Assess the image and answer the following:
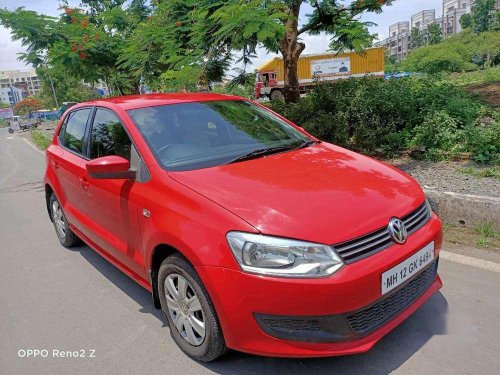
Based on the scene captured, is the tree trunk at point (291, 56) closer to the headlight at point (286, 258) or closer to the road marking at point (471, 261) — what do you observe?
the road marking at point (471, 261)

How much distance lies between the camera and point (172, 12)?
8.54 m

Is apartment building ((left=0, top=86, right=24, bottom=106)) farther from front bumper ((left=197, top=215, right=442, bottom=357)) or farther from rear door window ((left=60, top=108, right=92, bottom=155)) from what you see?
front bumper ((left=197, top=215, right=442, bottom=357))

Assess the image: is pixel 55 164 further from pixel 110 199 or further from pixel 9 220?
pixel 9 220

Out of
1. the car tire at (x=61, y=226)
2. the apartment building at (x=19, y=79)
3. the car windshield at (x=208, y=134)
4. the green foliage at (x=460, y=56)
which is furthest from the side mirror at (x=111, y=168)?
the apartment building at (x=19, y=79)

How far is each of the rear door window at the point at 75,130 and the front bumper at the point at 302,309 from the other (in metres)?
2.41

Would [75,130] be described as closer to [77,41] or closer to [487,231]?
[487,231]

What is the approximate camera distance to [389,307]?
7.95 ft

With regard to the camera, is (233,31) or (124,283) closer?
(124,283)

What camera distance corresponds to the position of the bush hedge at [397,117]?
650cm

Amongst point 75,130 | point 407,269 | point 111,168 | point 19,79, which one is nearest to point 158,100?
point 111,168

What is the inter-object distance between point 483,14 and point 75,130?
104m

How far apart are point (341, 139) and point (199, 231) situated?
5.37 metres

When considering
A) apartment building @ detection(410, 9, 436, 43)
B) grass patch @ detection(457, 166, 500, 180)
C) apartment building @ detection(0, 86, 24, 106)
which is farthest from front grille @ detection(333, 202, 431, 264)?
apartment building @ detection(410, 9, 436, 43)

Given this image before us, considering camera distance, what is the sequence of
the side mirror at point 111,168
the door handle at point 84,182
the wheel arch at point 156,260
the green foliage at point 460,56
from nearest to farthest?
the wheel arch at point 156,260 < the side mirror at point 111,168 < the door handle at point 84,182 < the green foliage at point 460,56
